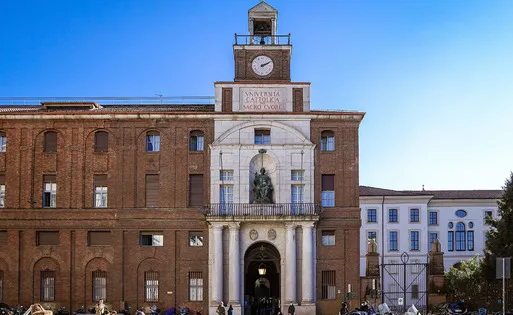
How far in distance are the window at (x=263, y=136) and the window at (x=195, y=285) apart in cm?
972

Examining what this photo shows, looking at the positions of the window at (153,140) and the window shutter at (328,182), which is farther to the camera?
the window at (153,140)

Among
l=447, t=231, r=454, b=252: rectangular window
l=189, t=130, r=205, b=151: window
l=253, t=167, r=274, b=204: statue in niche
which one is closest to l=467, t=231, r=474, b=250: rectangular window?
l=447, t=231, r=454, b=252: rectangular window

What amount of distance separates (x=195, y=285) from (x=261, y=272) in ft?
17.4

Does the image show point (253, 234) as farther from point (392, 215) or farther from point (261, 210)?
point (392, 215)

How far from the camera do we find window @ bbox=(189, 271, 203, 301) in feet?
170

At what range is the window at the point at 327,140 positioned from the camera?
5350 cm

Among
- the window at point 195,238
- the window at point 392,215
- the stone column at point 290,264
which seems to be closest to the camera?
the stone column at point 290,264

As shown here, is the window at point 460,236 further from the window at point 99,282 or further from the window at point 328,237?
the window at point 99,282

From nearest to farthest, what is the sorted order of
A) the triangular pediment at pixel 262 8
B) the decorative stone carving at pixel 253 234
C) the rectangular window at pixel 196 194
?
the decorative stone carving at pixel 253 234
the rectangular window at pixel 196 194
the triangular pediment at pixel 262 8

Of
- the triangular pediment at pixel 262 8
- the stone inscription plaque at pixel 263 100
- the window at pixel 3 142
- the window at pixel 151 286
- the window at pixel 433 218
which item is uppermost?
the triangular pediment at pixel 262 8

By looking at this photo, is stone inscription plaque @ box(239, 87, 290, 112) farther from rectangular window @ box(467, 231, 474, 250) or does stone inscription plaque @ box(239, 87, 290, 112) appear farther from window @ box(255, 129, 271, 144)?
rectangular window @ box(467, 231, 474, 250)

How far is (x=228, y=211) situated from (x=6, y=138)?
16.1m

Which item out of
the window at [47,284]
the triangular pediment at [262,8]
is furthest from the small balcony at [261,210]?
the triangular pediment at [262,8]

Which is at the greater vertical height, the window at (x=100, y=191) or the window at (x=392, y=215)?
the window at (x=100, y=191)
